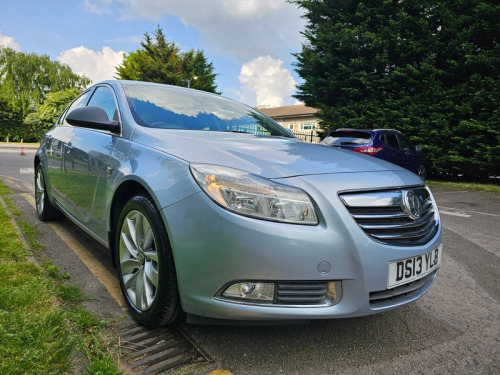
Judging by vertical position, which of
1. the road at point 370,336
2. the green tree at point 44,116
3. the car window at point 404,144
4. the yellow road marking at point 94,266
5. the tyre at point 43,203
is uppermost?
the green tree at point 44,116

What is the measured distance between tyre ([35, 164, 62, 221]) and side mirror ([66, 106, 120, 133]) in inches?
72.1

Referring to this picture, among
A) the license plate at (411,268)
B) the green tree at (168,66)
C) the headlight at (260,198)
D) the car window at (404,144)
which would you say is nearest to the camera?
the headlight at (260,198)

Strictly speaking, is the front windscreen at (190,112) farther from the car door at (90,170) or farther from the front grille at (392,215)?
the front grille at (392,215)

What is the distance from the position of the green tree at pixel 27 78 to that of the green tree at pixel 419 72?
3707cm

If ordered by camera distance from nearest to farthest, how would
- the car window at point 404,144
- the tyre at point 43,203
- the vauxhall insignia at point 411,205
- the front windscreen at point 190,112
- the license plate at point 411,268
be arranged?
1. the license plate at point 411,268
2. the vauxhall insignia at point 411,205
3. the front windscreen at point 190,112
4. the tyre at point 43,203
5. the car window at point 404,144

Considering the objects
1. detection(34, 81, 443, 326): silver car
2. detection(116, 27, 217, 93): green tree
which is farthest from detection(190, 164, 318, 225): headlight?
detection(116, 27, 217, 93): green tree

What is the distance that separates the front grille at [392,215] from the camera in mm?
1733

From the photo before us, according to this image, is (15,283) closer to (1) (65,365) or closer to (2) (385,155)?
(1) (65,365)

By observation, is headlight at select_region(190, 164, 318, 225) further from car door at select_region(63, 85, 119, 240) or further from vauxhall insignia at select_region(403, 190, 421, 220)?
car door at select_region(63, 85, 119, 240)

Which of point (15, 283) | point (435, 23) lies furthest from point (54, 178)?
point (435, 23)

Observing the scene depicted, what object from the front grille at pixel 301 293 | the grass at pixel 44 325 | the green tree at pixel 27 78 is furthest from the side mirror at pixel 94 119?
the green tree at pixel 27 78

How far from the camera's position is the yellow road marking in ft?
8.26

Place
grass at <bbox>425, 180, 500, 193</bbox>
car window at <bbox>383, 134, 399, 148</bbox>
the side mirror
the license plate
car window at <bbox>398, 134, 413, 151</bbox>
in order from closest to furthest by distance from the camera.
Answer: the license plate → the side mirror → car window at <bbox>383, 134, 399, 148</bbox> → grass at <bbox>425, 180, 500, 193</bbox> → car window at <bbox>398, 134, 413, 151</bbox>

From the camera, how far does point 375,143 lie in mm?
Result: 9547
